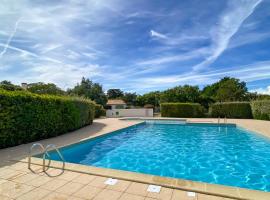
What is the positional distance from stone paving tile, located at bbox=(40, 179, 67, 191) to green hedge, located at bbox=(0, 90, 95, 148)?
165 inches

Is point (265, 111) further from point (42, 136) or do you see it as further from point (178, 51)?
point (42, 136)

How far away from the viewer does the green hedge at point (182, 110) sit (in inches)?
905

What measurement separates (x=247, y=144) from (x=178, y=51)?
9.14m

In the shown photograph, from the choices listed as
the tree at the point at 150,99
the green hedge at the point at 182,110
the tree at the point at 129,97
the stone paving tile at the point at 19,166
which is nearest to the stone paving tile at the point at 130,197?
the stone paving tile at the point at 19,166

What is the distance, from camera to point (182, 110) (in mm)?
23219

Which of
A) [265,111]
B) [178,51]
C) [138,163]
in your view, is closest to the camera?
[138,163]

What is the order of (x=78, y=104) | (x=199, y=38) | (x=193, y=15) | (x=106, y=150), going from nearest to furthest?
1. (x=106, y=150)
2. (x=193, y=15)
3. (x=78, y=104)
4. (x=199, y=38)

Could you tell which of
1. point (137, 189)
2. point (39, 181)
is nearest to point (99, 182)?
point (137, 189)

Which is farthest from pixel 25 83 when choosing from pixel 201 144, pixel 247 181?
pixel 247 181

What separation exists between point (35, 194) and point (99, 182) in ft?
3.61

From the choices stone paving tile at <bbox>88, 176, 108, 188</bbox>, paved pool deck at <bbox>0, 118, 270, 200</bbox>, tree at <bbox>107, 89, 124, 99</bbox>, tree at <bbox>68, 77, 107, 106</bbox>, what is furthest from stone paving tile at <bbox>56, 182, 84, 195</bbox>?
tree at <bbox>107, 89, 124, 99</bbox>

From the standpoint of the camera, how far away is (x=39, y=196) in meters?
3.16

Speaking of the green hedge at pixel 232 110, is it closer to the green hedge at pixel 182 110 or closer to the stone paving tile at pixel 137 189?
the green hedge at pixel 182 110

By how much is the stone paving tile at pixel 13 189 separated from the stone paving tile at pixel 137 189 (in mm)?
1808
